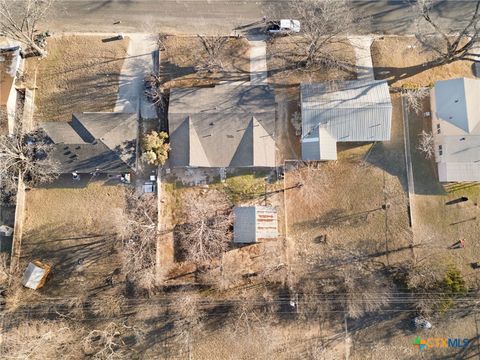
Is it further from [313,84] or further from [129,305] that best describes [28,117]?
[313,84]

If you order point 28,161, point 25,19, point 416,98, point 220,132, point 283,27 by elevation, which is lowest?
point 28,161

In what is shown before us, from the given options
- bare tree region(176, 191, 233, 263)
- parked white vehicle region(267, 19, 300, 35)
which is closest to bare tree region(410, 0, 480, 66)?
parked white vehicle region(267, 19, 300, 35)

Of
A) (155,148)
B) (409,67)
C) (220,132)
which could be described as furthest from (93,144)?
(409,67)

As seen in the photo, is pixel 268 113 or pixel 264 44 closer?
pixel 268 113

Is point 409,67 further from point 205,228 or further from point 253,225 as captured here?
point 205,228

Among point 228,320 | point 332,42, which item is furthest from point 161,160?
point 332,42

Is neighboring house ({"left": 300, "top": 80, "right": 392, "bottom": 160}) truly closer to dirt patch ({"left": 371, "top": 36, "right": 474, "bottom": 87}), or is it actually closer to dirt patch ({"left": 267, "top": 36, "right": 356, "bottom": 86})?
dirt patch ({"left": 267, "top": 36, "right": 356, "bottom": 86})
